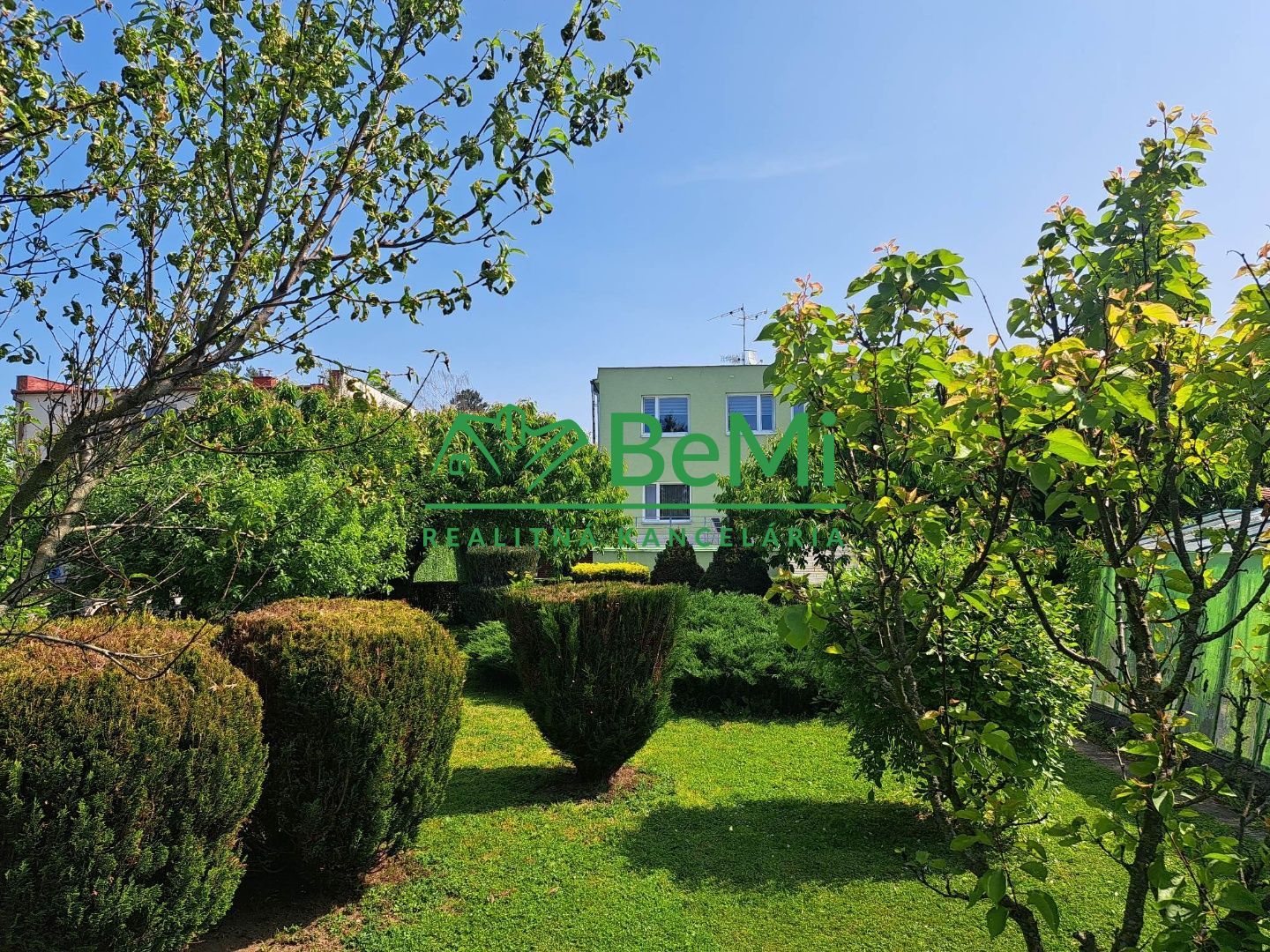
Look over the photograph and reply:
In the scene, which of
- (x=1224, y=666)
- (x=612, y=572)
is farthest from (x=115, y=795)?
(x=612, y=572)

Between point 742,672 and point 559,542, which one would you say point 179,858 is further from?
point 559,542

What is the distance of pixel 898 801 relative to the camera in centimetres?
544

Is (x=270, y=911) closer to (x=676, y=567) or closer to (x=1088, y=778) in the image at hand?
(x=1088, y=778)

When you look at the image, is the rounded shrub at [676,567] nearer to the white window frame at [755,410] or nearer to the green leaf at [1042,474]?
the white window frame at [755,410]

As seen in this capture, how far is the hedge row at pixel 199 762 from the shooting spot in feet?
8.26

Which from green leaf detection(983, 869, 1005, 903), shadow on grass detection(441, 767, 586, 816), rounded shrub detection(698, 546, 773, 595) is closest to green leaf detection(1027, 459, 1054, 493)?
green leaf detection(983, 869, 1005, 903)

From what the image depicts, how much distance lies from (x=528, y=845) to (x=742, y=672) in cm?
396

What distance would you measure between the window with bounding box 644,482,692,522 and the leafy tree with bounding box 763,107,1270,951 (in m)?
21.5

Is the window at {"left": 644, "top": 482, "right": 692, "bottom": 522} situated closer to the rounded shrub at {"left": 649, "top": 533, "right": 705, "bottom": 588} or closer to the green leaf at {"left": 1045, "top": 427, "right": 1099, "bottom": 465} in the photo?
the rounded shrub at {"left": 649, "top": 533, "right": 705, "bottom": 588}

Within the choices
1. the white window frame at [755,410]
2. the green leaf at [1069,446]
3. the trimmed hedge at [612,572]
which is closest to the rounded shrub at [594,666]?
the green leaf at [1069,446]

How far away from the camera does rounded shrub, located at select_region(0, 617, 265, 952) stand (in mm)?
2486

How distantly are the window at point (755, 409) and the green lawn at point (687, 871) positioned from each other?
18.5 meters

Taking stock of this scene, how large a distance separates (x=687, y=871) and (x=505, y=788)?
190cm

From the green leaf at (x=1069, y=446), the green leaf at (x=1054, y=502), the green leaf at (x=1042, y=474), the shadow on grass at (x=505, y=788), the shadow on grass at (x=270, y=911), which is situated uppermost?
the green leaf at (x=1069, y=446)
